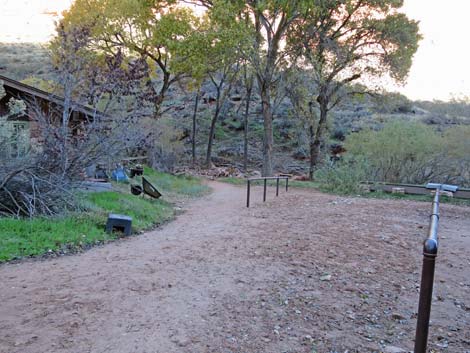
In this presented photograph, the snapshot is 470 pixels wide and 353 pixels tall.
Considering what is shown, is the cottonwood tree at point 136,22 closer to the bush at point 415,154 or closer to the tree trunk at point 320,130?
the tree trunk at point 320,130

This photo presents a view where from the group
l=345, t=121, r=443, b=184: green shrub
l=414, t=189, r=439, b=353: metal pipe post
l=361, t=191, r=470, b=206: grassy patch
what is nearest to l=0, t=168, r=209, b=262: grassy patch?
l=414, t=189, r=439, b=353: metal pipe post

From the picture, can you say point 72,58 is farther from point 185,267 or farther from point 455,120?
point 455,120


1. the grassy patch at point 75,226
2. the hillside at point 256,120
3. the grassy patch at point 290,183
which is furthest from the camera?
the hillside at point 256,120

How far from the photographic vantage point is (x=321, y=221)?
329 inches

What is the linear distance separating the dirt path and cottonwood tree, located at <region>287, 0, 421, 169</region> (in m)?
11.9

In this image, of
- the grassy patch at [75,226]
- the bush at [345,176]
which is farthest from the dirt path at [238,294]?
the bush at [345,176]

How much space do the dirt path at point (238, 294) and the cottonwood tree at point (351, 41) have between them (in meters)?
11.9

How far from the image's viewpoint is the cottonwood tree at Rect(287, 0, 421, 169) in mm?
16938

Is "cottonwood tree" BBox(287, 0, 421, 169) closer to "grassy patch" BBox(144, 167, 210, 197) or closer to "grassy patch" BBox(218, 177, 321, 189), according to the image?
"grassy patch" BBox(218, 177, 321, 189)

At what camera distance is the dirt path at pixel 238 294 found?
324 centimetres

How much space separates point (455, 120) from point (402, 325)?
25.0 m

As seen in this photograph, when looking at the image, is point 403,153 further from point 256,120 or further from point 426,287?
point 256,120

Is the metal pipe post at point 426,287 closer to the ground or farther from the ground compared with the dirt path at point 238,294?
farther from the ground

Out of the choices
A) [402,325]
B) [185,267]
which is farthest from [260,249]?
[402,325]
